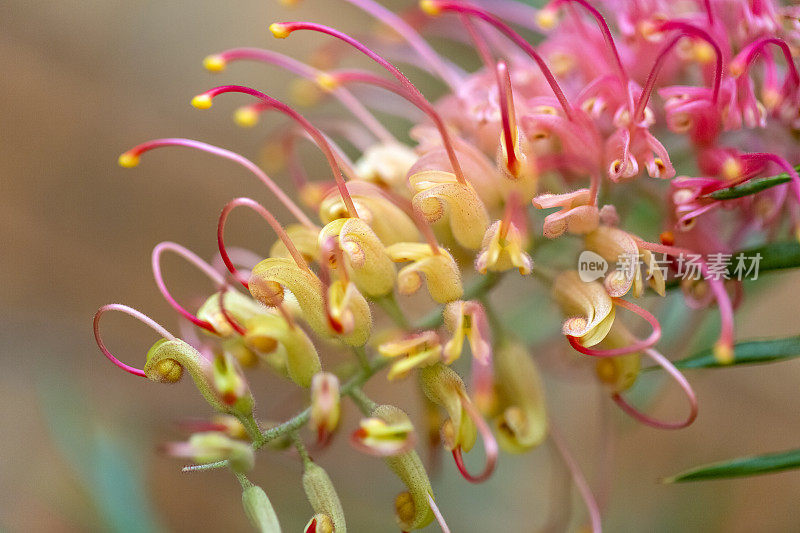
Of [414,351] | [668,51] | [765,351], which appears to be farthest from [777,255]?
[414,351]

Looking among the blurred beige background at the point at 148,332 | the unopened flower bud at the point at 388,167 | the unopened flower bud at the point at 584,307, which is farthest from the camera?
the blurred beige background at the point at 148,332

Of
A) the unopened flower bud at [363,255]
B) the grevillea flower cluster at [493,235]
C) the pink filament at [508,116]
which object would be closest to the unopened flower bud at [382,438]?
the grevillea flower cluster at [493,235]

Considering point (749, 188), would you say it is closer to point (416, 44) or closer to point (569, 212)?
point (569, 212)

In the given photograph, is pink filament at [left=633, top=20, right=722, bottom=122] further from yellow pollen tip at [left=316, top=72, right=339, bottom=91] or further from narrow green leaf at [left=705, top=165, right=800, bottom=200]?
yellow pollen tip at [left=316, top=72, right=339, bottom=91]

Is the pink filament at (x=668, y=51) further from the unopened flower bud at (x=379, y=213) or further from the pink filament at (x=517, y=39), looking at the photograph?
the unopened flower bud at (x=379, y=213)

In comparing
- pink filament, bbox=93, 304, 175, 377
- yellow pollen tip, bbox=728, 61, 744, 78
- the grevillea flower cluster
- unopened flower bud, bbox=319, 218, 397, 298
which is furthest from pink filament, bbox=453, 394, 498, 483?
yellow pollen tip, bbox=728, 61, 744, 78
